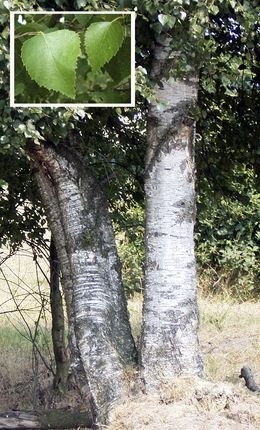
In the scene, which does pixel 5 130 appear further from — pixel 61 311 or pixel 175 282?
pixel 61 311

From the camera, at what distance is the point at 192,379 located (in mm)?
4684

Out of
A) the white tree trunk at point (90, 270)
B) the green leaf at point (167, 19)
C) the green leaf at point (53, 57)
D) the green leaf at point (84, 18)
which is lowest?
the white tree trunk at point (90, 270)

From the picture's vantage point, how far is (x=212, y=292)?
14211mm

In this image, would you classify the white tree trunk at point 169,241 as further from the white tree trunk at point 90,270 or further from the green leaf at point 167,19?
the green leaf at point 167,19

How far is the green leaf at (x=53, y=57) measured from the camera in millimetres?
3078

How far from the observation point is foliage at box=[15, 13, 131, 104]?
311 cm

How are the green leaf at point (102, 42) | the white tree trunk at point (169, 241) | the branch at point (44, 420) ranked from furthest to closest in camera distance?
the branch at point (44, 420) → the white tree trunk at point (169, 241) → the green leaf at point (102, 42)

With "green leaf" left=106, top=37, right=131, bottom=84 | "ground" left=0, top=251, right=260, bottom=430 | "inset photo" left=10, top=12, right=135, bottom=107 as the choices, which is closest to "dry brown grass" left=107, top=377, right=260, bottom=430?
"ground" left=0, top=251, right=260, bottom=430

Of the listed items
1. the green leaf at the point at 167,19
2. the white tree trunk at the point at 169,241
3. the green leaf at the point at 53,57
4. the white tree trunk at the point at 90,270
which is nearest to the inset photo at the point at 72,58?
the green leaf at the point at 53,57

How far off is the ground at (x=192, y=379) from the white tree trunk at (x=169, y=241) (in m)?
0.18

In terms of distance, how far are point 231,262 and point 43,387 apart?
669 centimetres

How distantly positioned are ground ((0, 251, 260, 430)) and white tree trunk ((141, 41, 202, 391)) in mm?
184

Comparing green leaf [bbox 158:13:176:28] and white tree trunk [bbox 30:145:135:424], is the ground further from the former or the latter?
green leaf [bbox 158:13:176:28]

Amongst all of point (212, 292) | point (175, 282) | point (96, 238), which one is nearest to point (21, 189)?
point (96, 238)
